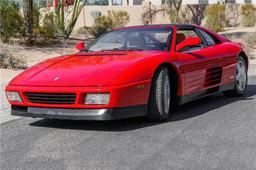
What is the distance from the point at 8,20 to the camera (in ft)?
65.3

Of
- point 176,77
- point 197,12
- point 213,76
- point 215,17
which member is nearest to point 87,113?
point 176,77

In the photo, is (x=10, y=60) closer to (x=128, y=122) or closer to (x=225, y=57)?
(x=225, y=57)

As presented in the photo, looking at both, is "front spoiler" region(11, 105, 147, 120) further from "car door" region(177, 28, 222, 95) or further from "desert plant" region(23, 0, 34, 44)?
"desert plant" region(23, 0, 34, 44)

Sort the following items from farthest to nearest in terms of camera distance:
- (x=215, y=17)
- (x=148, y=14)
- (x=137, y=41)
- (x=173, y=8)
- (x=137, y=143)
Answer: (x=148, y=14) → (x=173, y=8) → (x=215, y=17) → (x=137, y=41) → (x=137, y=143)

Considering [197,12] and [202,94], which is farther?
[197,12]

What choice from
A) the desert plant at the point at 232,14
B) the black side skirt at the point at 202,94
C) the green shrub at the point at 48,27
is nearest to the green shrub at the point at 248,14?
the desert plant at the point at 232,14

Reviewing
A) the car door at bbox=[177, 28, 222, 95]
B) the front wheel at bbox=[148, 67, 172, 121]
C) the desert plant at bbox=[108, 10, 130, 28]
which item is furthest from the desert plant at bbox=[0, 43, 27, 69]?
the desert plant at bbox=[108, 10, 130, 28]

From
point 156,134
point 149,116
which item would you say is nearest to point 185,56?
point 149,116

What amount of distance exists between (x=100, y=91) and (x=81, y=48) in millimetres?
2164

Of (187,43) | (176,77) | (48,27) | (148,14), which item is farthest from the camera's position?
(148,14)

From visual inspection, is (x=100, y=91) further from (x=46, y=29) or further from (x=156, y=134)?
(x=46, y=29)

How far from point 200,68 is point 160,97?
47.3 inches

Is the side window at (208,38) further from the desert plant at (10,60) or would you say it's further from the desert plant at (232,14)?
the desert plant at (232,14)

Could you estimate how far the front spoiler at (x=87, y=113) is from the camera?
18.7ft
